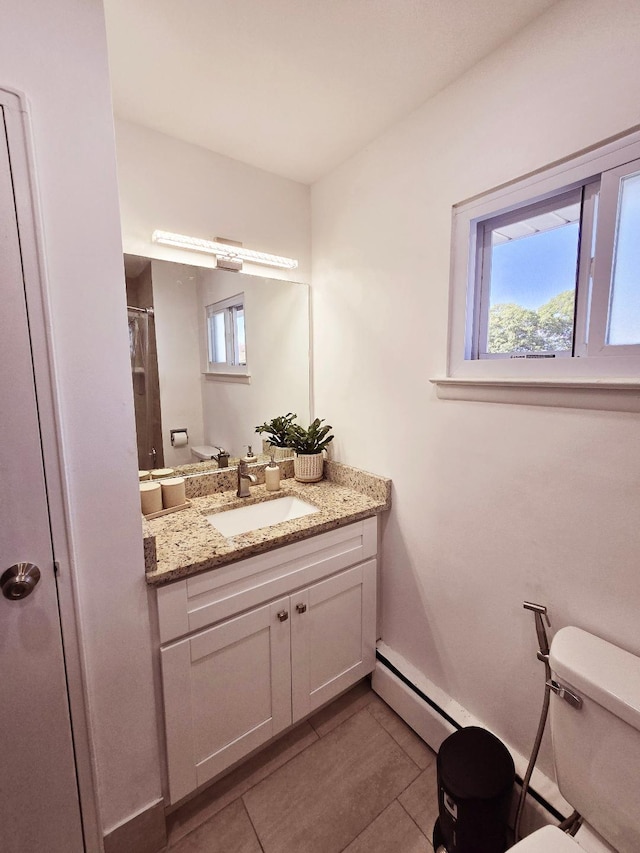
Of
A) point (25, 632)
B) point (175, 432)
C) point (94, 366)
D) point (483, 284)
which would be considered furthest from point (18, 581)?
point (483, 284)

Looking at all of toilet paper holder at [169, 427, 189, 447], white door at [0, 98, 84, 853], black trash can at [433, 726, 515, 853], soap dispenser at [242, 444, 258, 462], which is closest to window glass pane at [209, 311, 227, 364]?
toilet paper holder at [169, 427, 189, 447]

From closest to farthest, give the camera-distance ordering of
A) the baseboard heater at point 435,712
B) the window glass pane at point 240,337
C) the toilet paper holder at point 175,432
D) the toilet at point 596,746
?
the toilet at point 596,746, the baseboard heater at point 435,712, the toilet paper holder at point 175,432, the window glass pane at point 240,337

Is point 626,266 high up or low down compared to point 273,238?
down

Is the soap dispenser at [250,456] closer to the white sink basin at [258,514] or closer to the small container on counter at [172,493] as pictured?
the white sink basin at [258,514]

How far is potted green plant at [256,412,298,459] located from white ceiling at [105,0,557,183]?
122 cm

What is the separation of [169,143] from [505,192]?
128cm

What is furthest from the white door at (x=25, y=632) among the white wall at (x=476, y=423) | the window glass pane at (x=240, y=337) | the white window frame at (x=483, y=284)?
the white window frame at (x=483, y=284)

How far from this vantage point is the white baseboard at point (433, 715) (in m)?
1.05

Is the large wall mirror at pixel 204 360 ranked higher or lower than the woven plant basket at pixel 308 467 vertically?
higher

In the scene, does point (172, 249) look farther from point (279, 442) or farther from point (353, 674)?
point (353, 674)

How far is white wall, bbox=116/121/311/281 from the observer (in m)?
1.38

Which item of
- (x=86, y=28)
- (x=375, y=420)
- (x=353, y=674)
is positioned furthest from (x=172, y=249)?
(x=353, y=674)

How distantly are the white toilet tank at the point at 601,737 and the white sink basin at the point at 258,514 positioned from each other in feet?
3.21

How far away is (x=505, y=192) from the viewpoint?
43.3 inches
